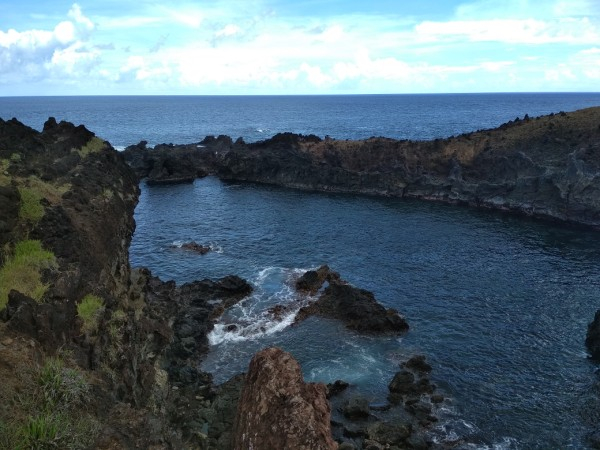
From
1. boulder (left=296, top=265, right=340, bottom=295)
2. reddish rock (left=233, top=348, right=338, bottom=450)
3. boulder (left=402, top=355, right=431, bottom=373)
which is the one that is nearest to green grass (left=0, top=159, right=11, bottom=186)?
reddish rock (left=233, top=348, right=338, bottom=450)

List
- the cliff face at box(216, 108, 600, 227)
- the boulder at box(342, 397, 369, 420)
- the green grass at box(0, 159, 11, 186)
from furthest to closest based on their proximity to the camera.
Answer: the cliff face at box(216, 108, 600, 227) < the boulder at box(342, 397, 369, 420) < the green grass at box(0, 159, 11, 186)

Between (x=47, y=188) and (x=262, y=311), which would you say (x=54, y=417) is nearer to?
(x=47, y=188)

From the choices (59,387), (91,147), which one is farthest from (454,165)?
(59,387)

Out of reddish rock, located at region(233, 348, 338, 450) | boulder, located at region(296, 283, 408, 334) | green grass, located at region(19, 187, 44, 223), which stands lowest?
boulder, located at region(296, 283, 408, 334)

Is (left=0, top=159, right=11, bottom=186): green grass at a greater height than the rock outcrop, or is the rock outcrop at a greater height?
(left=0, top=159, right=11, bottom=186): green grass

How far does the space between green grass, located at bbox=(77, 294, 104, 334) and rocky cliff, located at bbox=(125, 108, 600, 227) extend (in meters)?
75.6

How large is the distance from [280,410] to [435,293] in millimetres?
42142

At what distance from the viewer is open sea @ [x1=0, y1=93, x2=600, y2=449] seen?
3478cm

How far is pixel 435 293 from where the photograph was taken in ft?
171

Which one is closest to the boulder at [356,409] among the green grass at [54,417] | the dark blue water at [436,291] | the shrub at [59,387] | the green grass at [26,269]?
the dark blue water at [436,291]

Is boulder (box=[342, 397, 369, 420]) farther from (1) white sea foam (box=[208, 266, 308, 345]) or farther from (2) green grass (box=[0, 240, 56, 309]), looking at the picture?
(2) green grass (box=[0, 240, 56, 309])

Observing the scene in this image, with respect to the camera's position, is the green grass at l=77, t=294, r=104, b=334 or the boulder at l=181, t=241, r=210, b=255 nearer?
the green grass at l=77, t=294, r=104, b=334

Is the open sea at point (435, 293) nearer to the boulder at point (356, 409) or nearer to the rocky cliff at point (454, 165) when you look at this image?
the boulder at point (356, 409)

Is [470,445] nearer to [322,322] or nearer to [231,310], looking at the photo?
[322,322]
